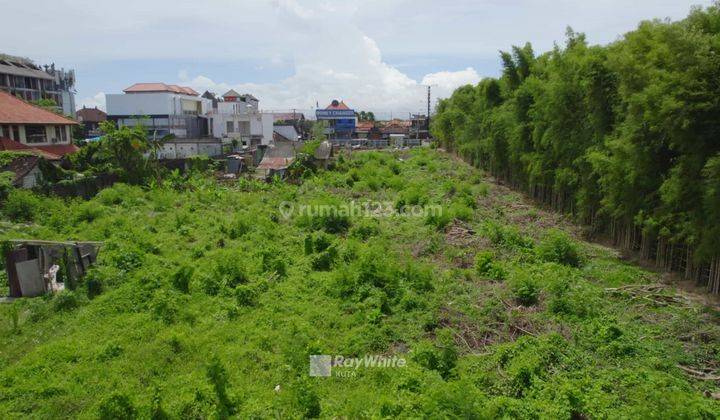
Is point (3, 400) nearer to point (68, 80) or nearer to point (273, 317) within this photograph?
point (273, 317)

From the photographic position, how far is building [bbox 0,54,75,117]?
129 ft

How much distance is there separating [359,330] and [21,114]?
21.1m

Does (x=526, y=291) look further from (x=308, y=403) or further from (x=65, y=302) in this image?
(x=65, y=302)

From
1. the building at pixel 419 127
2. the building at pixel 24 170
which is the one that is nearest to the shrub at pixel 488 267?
the building at pixel 24 170

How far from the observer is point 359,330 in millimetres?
7242

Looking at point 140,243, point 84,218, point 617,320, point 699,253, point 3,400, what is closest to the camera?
point 3,400

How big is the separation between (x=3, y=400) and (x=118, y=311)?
8.50 ft

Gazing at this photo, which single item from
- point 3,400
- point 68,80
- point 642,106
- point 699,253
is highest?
point 68,80

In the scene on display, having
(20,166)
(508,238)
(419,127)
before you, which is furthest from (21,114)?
(419,127)

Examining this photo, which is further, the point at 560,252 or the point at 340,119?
the point at 340,119

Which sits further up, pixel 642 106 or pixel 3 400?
pixel 642 106

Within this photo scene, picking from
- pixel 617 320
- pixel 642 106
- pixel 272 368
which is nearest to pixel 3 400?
pixel 272 368

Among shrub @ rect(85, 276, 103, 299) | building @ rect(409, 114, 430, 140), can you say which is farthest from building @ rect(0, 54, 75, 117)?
building @ rect(409, 114, 430, 140)

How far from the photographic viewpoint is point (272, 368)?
6.46m
